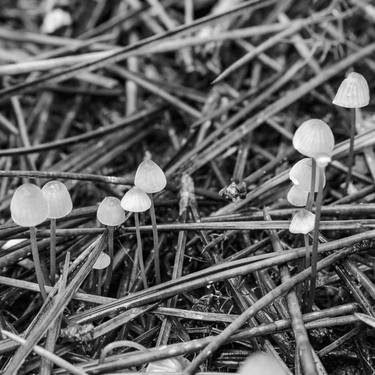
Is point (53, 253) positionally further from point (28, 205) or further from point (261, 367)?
point (261, 367)

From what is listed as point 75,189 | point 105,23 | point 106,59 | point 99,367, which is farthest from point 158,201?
point 105,23

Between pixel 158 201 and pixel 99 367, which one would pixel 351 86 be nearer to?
pixel 158 201

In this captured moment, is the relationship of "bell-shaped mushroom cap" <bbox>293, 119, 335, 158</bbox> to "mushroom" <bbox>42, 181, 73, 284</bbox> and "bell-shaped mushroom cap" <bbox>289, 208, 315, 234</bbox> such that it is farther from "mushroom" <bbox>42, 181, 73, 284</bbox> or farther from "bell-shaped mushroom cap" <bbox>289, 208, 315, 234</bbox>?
"mushroom" <bbox>42, 181, 73, 284</bbox>

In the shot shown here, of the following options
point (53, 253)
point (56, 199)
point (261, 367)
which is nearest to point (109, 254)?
point (53, 253)

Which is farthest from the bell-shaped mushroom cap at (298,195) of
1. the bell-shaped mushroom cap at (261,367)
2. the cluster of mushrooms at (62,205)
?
the bell-shaped mushroom cap at (261,367)

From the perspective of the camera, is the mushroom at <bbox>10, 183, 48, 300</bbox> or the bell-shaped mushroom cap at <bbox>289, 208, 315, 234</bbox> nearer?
the mushroom at <bbox>10, 183, 48, 300</bbox>

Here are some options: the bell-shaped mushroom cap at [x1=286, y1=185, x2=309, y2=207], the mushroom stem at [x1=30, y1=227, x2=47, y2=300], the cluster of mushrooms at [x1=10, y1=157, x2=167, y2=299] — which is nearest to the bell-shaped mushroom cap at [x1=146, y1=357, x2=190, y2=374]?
the cluster of mushrooms at [x1=10, y1=157, x2=167, y2=299]

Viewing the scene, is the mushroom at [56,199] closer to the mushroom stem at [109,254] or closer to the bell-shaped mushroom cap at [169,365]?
the mushroom stem at [109,254]
